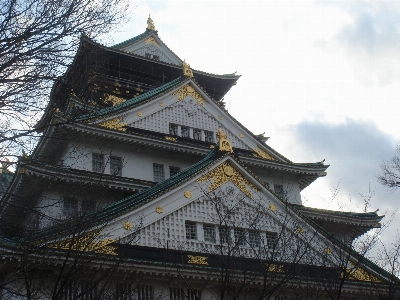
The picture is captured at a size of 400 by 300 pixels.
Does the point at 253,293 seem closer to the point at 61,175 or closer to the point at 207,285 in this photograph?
the point at 207,285

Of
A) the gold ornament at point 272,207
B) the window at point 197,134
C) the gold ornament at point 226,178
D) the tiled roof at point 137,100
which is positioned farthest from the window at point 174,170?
the gold ornament at point 272,207

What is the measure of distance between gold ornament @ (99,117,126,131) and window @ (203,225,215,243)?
7.17 meters

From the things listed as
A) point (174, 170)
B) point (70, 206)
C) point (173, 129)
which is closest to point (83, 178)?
point (70, 206)

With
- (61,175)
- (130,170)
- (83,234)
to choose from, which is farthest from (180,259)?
(130,170)

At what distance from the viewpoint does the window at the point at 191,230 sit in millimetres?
17047

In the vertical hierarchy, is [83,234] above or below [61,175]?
below

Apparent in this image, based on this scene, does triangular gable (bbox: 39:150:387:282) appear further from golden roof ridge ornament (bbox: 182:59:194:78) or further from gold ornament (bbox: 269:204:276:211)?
golden roof ridge ornament (bbox: 182:59:194:78)

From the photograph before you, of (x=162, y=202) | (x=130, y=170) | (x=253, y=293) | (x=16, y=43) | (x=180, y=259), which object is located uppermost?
(x=130, y=170)

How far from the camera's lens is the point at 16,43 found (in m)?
11.1

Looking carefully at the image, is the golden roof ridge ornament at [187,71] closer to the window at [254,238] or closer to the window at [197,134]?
the window at [197,134]

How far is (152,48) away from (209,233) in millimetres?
19496

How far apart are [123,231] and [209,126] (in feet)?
37.7

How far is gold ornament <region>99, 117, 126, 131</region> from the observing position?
22.1 m

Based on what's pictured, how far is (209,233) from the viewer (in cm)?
1756
